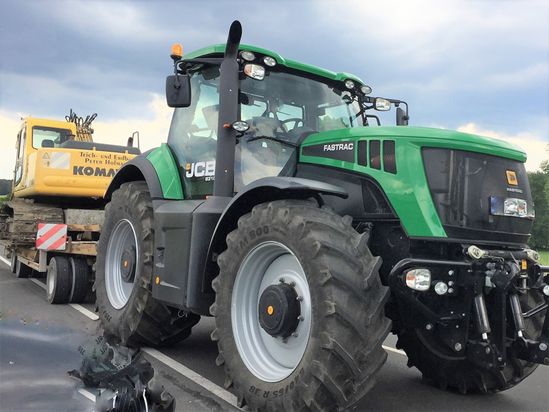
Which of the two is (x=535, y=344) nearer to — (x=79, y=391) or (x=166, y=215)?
(x=79, y=391)

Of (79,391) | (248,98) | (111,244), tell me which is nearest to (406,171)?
(248,98)

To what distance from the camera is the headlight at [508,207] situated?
3975 millimetres

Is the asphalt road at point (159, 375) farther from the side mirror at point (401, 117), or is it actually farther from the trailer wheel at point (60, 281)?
the side mirror at point (401, 117)

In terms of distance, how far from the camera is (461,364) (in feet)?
14.6

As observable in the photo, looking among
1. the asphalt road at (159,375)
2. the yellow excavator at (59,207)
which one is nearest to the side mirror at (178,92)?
the asphalt road at (159,375)

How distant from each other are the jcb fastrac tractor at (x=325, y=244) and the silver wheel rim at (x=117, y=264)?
570 millimetres

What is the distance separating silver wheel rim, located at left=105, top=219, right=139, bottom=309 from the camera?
6.04 metres

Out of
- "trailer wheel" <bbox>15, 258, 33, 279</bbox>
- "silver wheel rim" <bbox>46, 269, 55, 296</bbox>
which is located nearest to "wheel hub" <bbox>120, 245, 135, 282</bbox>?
"silver wheel rim" <bbox>46, 269, 55, 296</bbox>

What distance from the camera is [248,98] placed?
193 inches

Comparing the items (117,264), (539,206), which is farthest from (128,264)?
(539,206)

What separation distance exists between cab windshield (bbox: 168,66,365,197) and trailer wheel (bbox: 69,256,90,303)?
12.5 ft

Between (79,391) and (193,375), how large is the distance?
210cm

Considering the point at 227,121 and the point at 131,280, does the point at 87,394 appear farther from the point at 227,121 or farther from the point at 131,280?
the point at 131,280

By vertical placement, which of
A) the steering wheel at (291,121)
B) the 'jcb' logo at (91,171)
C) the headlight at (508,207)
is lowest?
the headlight at (508,207)
